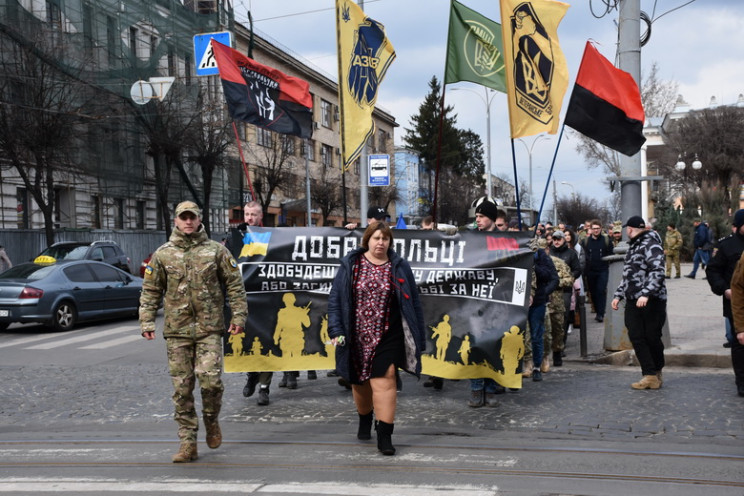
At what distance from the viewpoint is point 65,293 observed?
14.8 metres

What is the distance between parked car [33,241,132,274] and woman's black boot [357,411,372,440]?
16.1 meters

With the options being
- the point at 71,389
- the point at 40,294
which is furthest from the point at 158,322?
the point at 71,389

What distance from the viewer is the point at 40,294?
1429cm

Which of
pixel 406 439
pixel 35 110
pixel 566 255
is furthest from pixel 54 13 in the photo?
pixel 406 439

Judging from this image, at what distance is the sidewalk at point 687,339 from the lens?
9.29 metres

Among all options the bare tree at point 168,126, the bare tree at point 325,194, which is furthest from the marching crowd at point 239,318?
the bare tree at point 325,194

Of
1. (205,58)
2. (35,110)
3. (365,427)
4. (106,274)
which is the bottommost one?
(365,427)

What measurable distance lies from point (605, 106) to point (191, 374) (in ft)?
17.4

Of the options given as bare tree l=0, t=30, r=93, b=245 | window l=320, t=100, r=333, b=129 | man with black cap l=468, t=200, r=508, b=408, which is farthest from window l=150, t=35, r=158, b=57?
man with black cap l=468, t=200, r=508, b=408

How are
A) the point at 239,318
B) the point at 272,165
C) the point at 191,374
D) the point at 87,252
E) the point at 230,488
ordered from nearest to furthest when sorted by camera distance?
1. the point at 230,488
2. the point at 191,374
3. the point at 239,318
4. the point at 87,252
5. the point at 272,165

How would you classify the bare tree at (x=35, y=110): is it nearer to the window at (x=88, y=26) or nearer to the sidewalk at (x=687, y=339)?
the window at (x=88, y=26)

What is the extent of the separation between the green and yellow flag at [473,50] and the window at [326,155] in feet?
169

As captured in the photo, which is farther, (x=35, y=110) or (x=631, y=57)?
(x=35, y=110)

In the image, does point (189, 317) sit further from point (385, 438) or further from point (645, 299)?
point (645, 299)
